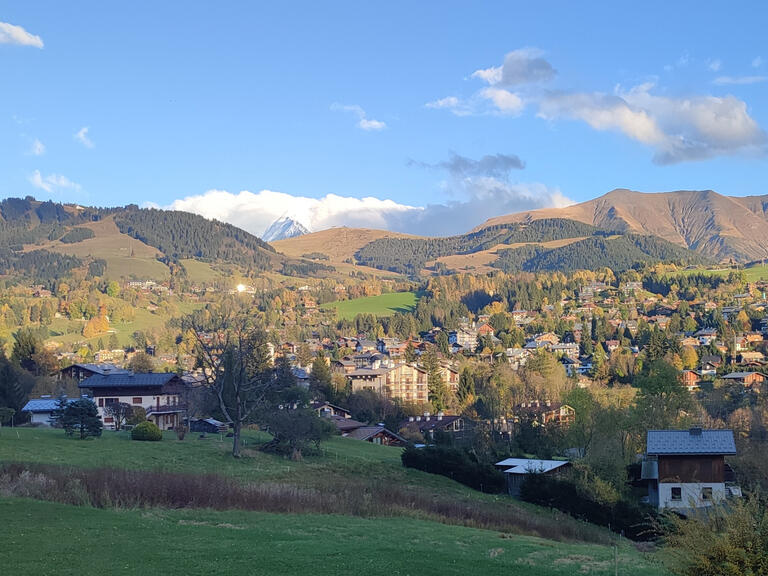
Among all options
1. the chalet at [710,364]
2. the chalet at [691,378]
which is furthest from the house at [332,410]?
the chalet at [710,364]

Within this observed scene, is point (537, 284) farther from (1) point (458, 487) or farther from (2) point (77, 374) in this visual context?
(1) point (458, 487)

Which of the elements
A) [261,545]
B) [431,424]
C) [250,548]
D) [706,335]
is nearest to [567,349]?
[706,335]

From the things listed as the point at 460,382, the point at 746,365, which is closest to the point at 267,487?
the point at 460,382

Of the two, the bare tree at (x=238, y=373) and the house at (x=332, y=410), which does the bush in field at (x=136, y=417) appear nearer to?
the bare tree at (x=238, y=373)

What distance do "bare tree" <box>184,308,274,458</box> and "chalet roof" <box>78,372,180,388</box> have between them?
10.1 ft

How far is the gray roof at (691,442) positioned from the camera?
37938 millimetres

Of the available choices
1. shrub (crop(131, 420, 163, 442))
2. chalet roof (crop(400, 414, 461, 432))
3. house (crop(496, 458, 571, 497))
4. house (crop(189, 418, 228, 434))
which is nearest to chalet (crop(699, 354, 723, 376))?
chalet roof (crop(400, 414, 461, 432))

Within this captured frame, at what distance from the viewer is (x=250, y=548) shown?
16672 millimetres

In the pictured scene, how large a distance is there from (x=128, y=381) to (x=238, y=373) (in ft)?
37.1

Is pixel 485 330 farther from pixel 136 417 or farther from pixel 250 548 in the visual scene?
pixel 250 548

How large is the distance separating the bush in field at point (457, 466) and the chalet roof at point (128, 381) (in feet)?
75.9

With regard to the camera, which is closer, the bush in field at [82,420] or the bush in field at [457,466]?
the bush in field at [82,420]

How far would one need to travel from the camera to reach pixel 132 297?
196125 mm

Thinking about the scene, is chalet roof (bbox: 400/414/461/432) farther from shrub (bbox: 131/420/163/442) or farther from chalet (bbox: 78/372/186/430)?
shrub (bbox: 131/420/163/442)
